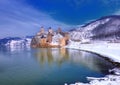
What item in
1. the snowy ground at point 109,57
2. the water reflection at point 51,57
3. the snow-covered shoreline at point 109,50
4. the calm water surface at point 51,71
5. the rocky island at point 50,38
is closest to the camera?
the snowy ground at point 109,57

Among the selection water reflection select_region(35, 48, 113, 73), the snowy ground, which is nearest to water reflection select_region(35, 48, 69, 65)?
water reflection select_region(35, 48, 113, 73)

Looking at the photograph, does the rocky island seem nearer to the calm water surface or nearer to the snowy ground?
the snowy ground

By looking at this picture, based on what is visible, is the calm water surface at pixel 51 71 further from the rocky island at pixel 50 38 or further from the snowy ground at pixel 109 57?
the rocky island at pixel 50 38

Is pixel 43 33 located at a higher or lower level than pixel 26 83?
higher

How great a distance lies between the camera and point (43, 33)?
184000 millimetres

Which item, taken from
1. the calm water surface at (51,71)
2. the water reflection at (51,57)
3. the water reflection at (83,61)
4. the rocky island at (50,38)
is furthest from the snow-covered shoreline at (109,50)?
the rocky island at (50,38)

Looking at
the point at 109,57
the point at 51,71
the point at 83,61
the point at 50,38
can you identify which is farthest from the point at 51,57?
the point at 50,38

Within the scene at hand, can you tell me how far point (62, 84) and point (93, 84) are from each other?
377cm

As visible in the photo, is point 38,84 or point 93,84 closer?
point 93,84

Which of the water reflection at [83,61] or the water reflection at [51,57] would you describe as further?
the water reflection at [51,57]

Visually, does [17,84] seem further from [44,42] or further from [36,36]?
[36,36]

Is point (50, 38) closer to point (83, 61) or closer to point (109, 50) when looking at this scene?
point (109, 50)

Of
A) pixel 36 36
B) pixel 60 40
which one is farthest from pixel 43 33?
pixel 60 40

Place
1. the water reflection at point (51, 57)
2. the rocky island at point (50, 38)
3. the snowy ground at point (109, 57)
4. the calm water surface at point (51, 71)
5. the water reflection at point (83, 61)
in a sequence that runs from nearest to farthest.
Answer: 1. the snowy ground at point (109, 57)
2. the calm water surface at point (51, 71)
3. the water reflection at point (83, 61)
4. the water reflection at point (51, 57)
5. the rocky island at point (50, 38)
